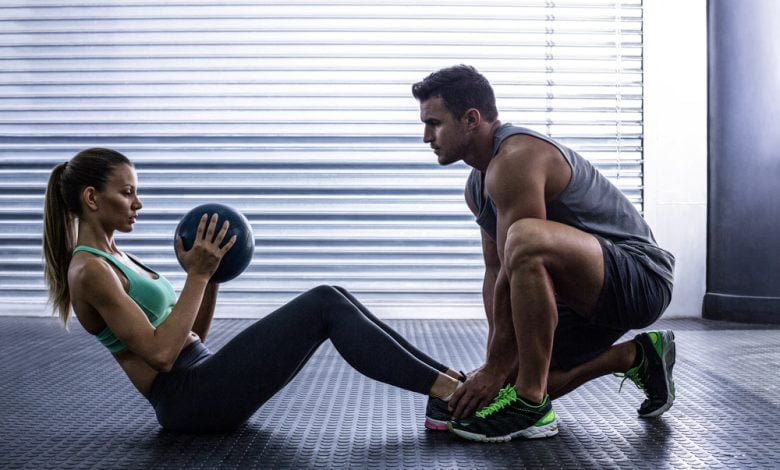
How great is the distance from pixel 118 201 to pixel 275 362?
58cm

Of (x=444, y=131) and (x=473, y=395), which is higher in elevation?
(x=444, y=131)

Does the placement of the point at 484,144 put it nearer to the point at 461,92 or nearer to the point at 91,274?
the point at 461,92

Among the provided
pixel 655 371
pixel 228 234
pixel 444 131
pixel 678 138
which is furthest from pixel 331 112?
pixel 655 371

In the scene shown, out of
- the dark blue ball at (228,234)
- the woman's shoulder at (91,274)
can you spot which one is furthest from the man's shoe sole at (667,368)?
the woman's shoulder at (91,274)

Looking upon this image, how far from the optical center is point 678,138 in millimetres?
5199

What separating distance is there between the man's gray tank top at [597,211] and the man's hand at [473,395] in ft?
1.69

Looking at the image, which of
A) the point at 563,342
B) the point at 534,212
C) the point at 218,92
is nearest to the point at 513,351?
the point at 563,342

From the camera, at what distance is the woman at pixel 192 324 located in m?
2.19

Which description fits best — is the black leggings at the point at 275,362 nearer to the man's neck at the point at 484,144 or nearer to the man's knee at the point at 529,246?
the man's knee at the point at 529,246

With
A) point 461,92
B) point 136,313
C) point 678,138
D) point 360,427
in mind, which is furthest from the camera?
point 678,138

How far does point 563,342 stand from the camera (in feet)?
8.24

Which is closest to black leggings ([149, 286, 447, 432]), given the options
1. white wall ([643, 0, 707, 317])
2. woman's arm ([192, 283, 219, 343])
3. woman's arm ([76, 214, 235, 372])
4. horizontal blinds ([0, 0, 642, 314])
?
woman's arm ([76, 214, 235, 372])

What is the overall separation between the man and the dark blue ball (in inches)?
25.7

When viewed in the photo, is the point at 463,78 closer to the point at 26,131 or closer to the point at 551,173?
the point at 551,173
